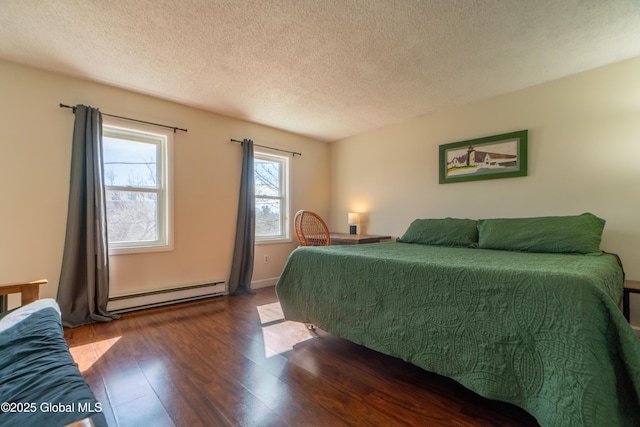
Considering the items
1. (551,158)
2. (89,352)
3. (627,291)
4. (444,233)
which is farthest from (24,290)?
(551,158)

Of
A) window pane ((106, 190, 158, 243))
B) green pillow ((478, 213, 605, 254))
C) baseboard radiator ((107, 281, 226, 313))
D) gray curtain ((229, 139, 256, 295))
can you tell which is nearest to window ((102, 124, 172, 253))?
window pane ((106, 190, 158, 243))

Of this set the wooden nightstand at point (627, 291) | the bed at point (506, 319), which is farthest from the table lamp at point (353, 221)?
the wooden nightstand at point (627, 291)

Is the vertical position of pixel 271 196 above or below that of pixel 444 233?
above

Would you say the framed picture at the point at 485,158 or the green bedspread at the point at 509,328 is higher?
the framed picture at the point at 485,158

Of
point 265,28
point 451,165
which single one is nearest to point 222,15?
point 265,28

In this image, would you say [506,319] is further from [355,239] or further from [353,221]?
[353,221]

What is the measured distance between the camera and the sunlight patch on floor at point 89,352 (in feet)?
6.34

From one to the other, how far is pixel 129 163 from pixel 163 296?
4.81 ft

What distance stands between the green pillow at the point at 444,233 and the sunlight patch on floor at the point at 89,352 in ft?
9.24

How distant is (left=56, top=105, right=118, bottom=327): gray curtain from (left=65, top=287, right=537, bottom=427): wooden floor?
213 millimetres

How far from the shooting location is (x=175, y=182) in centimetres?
335

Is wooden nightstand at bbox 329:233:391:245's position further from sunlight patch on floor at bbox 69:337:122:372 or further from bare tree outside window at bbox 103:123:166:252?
sunlight patch on floor at bbox 69:337:122:372

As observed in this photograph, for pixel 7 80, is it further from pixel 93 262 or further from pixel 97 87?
pixel 93 262

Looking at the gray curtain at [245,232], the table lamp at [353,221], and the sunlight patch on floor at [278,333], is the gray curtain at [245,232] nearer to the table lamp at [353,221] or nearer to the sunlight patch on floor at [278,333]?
the sunlight patch on floor at [278,333]
